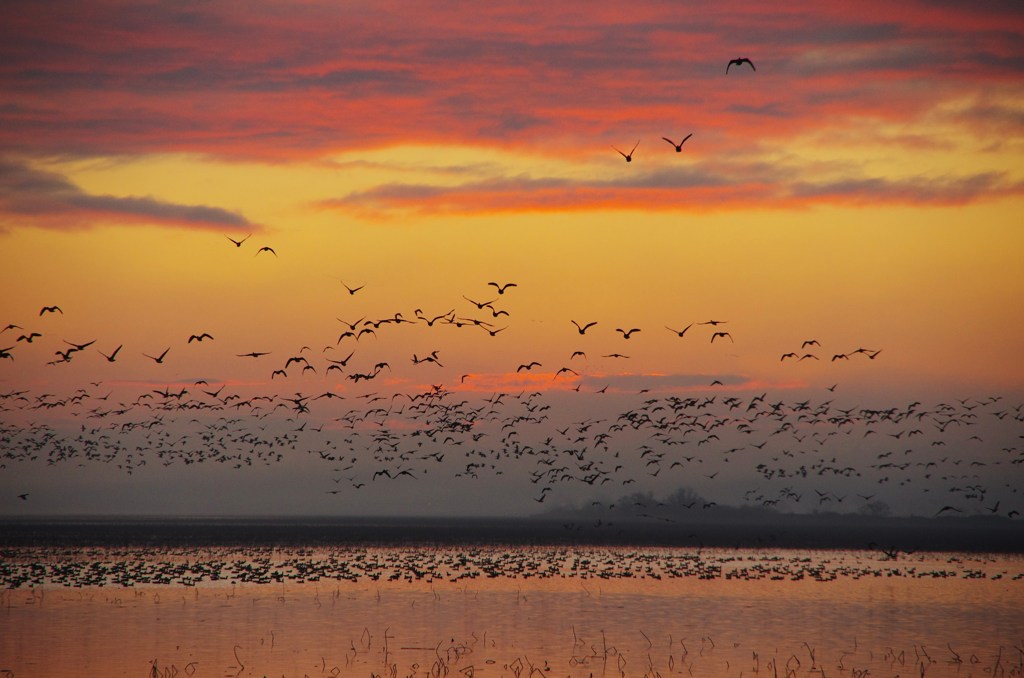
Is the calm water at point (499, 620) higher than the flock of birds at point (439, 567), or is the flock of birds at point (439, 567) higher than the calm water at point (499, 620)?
the flock of birds at point (439, 567)

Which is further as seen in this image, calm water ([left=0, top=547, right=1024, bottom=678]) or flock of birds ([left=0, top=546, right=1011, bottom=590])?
flock of birds ([left=0, top=546, right=1011, bottom=590])

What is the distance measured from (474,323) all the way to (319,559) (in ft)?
101

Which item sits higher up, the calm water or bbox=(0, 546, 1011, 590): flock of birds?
bbox=(0, 546, 1011, 590): flock of birds

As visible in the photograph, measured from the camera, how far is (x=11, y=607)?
139ft

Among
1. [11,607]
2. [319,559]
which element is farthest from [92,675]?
[319,559]

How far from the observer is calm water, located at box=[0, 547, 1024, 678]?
32719 millimetres

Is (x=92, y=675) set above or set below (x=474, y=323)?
below

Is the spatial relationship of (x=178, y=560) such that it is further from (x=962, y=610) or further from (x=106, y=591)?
(x=962, y=610)

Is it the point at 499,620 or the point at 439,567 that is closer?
the point at 499,620

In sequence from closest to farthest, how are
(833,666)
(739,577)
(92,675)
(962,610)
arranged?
(92,675), (833,666), (962,610), (739,577)

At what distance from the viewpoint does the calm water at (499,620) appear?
1288 inches

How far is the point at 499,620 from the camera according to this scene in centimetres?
4172

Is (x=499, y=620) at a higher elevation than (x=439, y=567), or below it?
below

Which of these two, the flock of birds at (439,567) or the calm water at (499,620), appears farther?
the flock of birds at (439,567)
